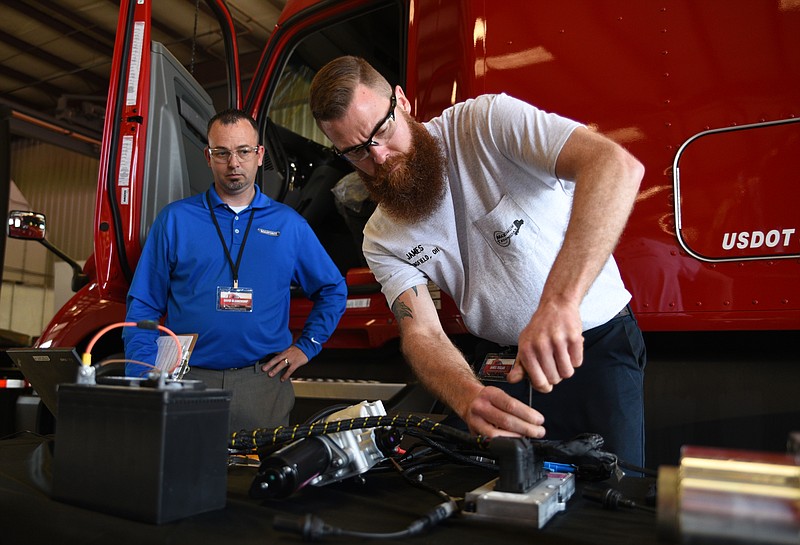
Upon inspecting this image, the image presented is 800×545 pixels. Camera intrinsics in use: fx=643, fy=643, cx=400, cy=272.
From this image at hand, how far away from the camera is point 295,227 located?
2340 mm

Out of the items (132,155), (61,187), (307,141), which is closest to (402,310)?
(132,155)

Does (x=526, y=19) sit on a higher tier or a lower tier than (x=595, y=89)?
higher

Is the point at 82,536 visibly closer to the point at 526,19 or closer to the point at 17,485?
the point at 17,485

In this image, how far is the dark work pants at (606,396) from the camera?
143 centimetres

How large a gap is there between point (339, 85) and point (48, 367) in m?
0.87

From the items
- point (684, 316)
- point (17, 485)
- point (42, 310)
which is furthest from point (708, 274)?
point (42, 310)

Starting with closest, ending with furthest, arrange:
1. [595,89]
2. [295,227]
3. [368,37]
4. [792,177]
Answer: [792,177] → [595,89] → [295,227] → [368,37]

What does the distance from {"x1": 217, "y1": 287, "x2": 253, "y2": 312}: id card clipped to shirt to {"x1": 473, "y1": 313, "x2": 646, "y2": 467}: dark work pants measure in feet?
3.19

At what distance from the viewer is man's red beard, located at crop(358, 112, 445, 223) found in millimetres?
1396

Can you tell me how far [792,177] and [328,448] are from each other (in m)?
1.39

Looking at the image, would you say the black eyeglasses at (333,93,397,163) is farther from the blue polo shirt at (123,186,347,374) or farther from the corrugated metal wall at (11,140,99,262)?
the corrugated metal wall at (11,140,99,262)

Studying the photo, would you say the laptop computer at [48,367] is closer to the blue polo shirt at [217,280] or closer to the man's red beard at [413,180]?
the blue polo shirt at [217,280]

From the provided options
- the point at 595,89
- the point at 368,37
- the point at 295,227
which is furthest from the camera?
the point at 368,37

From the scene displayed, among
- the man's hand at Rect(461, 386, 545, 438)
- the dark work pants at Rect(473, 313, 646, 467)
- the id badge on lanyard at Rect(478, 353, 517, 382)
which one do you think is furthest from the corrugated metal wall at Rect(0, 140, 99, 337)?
the man's hand at Rect(461, 386, 545, 438)
